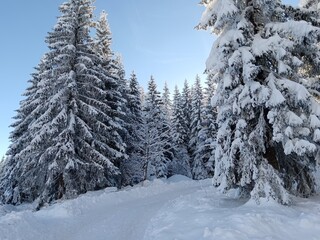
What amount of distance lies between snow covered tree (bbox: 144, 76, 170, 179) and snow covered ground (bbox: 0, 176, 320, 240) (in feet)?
67.6

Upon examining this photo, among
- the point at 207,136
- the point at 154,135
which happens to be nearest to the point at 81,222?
the point at 154,135

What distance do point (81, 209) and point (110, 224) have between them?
4.41 meters

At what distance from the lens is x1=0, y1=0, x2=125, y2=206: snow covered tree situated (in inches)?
858

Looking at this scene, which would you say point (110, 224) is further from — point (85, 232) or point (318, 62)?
point (318, 62)

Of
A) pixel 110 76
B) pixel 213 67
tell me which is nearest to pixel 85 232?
pixel 213 67

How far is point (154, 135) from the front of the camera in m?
38.4

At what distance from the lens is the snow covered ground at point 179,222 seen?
8.93 meters

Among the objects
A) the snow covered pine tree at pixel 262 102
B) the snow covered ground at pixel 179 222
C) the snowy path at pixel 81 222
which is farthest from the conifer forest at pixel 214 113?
the snowy path at pixel 81 222

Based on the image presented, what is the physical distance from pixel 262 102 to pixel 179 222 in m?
5.24

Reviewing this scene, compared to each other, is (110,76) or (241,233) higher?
(110,76)

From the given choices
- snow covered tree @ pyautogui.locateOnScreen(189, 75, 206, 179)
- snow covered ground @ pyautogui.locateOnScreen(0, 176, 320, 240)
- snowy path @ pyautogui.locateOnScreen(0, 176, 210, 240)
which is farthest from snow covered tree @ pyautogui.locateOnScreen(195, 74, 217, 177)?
snow covered ground @ pyautogui.locateOnScreen(0, 176, 320, 240)

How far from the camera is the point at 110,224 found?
12984mm

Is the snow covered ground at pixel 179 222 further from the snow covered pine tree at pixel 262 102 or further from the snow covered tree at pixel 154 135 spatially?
the snow covered tree at pixel 154 135

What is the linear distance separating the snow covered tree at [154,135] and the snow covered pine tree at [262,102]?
23.7 meters
